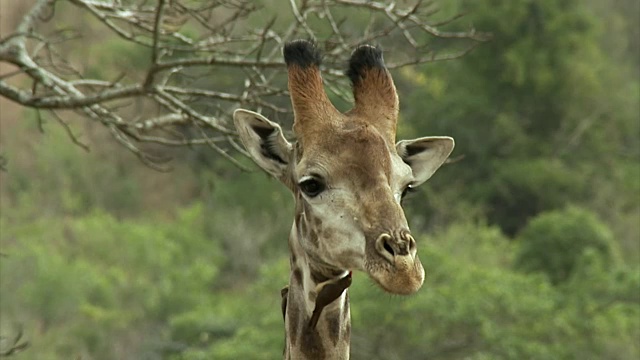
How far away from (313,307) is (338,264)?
33 cm

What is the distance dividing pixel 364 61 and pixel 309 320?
49.3 inches

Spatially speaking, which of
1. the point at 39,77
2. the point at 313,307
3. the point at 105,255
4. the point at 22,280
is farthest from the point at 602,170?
the point at 313,307

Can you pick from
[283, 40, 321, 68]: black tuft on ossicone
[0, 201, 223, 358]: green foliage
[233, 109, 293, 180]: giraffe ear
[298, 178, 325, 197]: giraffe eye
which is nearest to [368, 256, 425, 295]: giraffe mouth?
[298, 178, 325, 197]: giraffe eye

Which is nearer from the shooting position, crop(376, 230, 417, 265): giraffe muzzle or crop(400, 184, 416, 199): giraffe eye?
crop(376, 230, 417, 265): giraffe muzzle

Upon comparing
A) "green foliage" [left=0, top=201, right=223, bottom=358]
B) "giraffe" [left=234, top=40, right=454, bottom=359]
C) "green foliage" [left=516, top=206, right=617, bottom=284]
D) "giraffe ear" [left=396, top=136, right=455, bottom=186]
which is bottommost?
"giraffe" [left=234, top=40, right=454, bottom=359]

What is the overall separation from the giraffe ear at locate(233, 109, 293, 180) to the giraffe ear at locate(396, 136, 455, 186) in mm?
597

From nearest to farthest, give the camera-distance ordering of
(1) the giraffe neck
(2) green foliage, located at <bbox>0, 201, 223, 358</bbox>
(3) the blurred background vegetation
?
1. (1) the giraffe neck
2. (3) the blurred background vegetation
3. (2) green foliage, located at <bbox>0, 201, 223, 358</bbox>

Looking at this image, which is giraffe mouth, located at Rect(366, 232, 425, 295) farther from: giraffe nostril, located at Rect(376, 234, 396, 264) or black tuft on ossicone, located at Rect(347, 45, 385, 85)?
black tuft on ossicone, located at Rect(347, 45, 385, 85)

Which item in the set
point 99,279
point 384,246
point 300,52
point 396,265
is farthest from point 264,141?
point 99,279

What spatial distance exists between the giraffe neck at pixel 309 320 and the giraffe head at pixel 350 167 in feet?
0.23

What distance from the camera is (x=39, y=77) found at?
10398 millimetres

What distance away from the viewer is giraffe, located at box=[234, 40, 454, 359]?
252 inches

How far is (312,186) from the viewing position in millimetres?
6746

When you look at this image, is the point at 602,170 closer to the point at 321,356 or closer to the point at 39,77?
the point at 39,77
